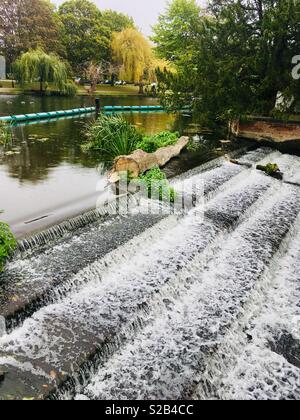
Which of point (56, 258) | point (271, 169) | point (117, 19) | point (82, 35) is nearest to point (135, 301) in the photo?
point (56, 258)

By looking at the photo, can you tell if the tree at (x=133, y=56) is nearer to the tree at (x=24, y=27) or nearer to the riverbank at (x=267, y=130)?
the tree at (x=24, y=27)

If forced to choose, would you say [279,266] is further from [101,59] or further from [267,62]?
[101,59]

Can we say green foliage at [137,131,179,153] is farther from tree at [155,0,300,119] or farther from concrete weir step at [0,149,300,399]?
concrete weir step at [0,149,300,399]

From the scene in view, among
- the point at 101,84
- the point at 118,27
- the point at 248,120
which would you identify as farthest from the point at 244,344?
the point at 118,27

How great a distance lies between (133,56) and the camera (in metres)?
32.7

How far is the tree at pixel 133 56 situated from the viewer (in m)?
32.6

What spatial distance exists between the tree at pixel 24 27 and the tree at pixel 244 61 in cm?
2486

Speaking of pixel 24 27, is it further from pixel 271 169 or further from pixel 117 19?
pixel 271 169

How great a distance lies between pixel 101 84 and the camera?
43000 millimetres

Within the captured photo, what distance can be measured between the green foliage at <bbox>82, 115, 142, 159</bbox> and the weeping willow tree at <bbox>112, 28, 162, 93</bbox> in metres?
23.9

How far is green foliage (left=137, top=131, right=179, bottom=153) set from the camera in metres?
9.95

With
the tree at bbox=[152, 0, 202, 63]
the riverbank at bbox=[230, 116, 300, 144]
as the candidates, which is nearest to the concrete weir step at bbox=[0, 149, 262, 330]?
the riverbank at bbox=[230, 116, 300, 144]

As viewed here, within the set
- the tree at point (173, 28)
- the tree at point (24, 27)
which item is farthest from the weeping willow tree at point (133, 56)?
the tree at point (24, 27)

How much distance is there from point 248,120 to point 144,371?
39.5ft
